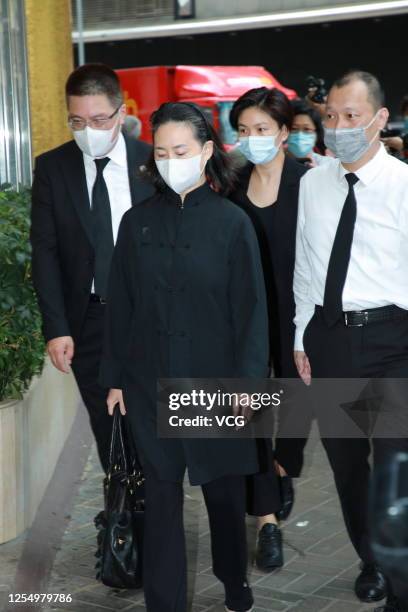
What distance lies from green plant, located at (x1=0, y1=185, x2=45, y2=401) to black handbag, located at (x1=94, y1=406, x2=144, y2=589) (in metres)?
1.06

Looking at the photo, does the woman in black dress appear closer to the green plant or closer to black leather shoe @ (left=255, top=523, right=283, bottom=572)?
black leather shoe @ (left=255, top=523, right=283, bottom=572)

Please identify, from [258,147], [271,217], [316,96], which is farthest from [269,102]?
[316,96]

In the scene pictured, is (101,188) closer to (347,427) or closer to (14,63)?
(347,427)

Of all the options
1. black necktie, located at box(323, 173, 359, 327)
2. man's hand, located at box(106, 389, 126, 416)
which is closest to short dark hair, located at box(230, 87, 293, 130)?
black necktie, located at box(323, 173, 359, 327)

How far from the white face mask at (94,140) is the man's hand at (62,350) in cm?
85

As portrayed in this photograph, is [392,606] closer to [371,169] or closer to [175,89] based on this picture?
[371,169]

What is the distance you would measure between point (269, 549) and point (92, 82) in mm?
2265

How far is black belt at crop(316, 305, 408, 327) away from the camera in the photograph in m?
4.21

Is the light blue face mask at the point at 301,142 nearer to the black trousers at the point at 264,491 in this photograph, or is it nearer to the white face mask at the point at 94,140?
the white face mask at the point at 94,140

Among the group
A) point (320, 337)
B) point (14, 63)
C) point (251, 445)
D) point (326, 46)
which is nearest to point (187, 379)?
point (251, 445)

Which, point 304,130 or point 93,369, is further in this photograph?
point 304,130

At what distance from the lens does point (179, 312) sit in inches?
154

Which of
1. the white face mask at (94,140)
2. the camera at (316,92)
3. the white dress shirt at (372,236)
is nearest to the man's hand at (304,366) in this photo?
the white dress shirt at (372,236)

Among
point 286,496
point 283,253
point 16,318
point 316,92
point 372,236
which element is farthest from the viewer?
point 316,92
